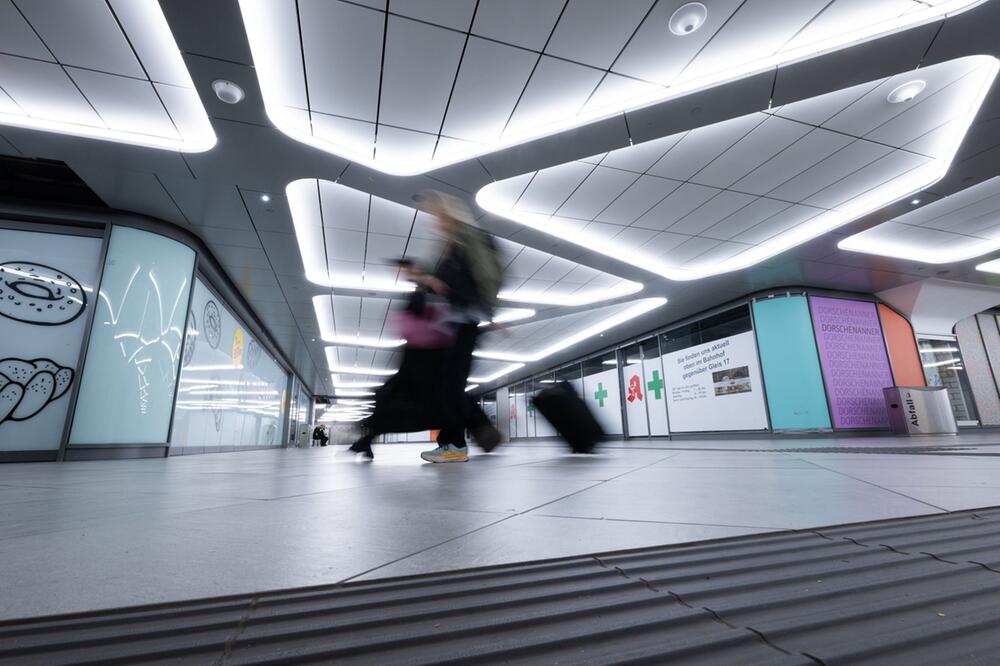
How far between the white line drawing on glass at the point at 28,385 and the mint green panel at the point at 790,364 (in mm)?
11852

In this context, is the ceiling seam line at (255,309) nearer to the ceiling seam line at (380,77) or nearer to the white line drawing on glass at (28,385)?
the ceiling seam line at (380,77)

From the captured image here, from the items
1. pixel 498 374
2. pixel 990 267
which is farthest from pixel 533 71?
pixel 498 374

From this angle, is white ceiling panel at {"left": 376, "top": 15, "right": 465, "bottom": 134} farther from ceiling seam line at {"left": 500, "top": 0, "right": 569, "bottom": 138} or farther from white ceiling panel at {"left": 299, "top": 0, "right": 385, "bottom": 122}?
ceiling seam line at {"left": 500, "top": 0, "right": 569, "bottom": 138}

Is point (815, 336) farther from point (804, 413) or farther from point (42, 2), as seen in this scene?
point (42, 2)

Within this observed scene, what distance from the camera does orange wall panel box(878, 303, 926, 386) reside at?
396 inches

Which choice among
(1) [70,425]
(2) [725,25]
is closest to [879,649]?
(2) [725,25]

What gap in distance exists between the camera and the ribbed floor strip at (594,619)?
0.38m

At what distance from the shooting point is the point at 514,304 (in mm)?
9461

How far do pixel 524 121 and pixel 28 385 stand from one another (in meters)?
6.49

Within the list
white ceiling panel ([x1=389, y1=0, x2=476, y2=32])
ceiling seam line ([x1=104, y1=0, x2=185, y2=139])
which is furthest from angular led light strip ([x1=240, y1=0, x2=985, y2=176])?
white ceiling panel ([x1=389, y1=0, x2=476, y2=32])

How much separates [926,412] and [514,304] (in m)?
8.35

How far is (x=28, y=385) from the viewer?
525 cm

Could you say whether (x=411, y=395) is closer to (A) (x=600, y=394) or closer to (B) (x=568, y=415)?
(B) (x=568, y=415)

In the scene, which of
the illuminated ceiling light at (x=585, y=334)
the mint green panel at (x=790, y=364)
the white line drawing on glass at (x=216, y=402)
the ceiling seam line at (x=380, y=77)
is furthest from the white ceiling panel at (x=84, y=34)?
the mint green panel at (x=790, y=364)
